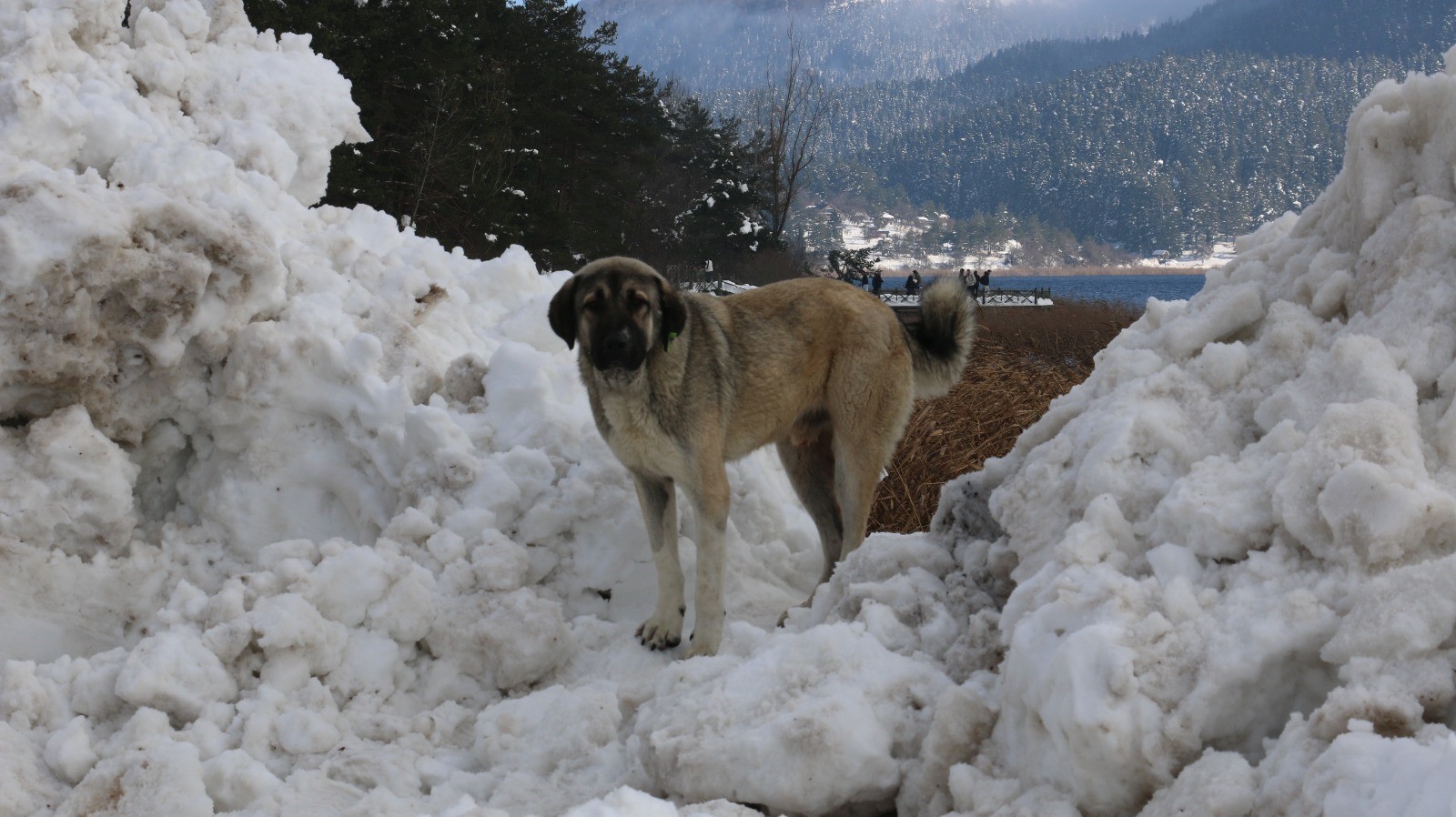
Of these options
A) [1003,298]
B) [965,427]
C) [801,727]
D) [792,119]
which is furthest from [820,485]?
[792,119]

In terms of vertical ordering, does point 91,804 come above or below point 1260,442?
below

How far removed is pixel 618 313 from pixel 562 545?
131 cm

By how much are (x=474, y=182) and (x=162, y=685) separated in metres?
22.8

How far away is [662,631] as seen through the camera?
197 inches

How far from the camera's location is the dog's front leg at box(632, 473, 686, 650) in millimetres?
5031

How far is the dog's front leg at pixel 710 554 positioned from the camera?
5.05m

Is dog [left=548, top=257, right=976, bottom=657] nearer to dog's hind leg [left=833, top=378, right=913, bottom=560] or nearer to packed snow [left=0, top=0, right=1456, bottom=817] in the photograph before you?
dog's hind leg [left=833, top=378, right=913, bottom=560]

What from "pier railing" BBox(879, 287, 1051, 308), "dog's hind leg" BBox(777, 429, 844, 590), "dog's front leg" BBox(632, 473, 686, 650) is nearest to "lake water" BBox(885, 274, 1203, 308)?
"pier railing" BBox(879, 287, 1051, 308)

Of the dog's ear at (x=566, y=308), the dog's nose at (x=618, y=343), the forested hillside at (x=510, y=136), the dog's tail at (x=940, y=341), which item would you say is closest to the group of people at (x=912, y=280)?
the forested hillside at (x=510, y=136)

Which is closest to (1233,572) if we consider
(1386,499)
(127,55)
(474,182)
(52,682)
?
(1386,499)

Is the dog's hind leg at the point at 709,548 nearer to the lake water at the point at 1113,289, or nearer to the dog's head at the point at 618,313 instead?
the dog's head at the point at 618,313

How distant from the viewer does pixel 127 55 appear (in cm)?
629

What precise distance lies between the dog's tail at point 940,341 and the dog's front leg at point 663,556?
69.2 inches

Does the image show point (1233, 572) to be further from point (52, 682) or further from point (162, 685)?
point (52, 682)
